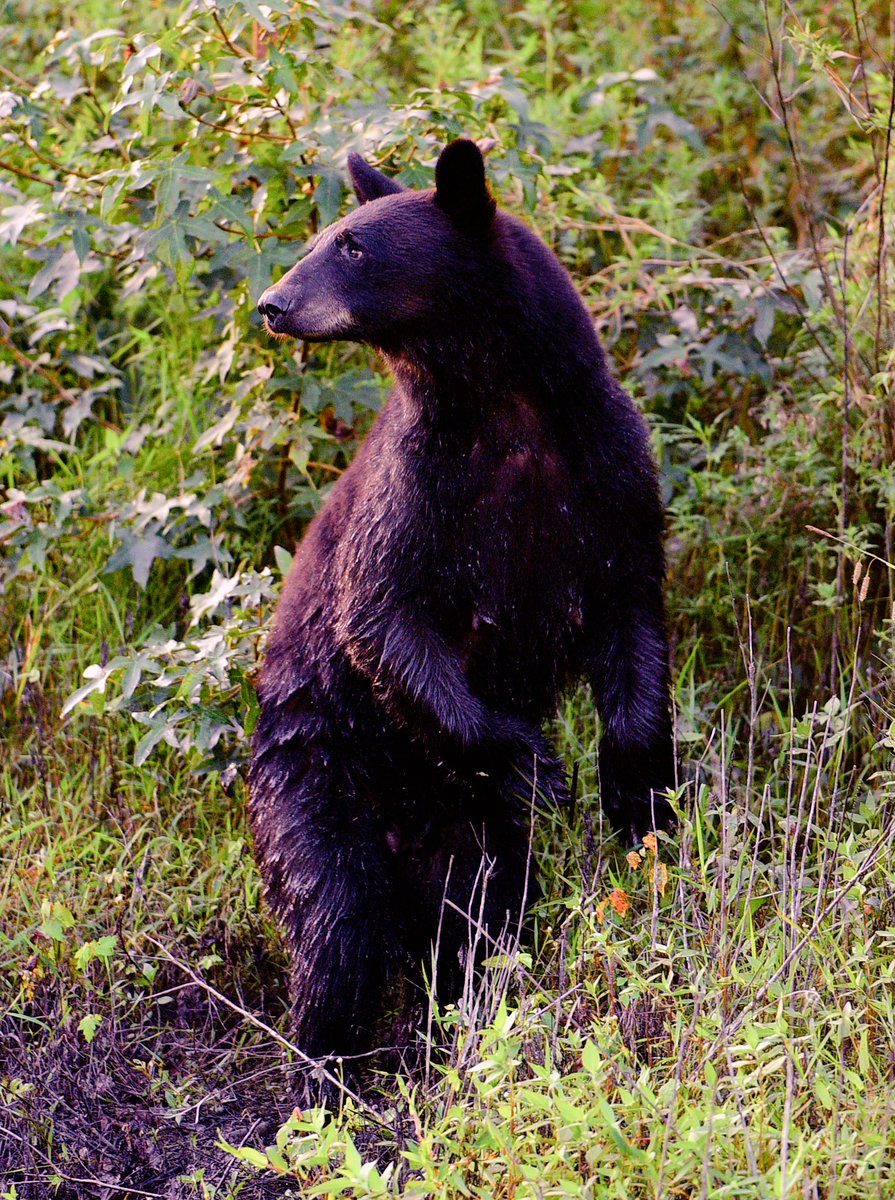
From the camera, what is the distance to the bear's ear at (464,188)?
373 cm

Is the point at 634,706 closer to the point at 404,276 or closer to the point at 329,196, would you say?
the point at 404,276

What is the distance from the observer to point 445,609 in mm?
4016

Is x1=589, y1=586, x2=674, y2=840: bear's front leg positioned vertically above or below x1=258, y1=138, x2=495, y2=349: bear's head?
below

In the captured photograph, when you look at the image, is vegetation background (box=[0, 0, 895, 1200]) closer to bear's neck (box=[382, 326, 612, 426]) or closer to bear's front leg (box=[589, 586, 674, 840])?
bear's front leg (box=[589, 586, 674, 840])

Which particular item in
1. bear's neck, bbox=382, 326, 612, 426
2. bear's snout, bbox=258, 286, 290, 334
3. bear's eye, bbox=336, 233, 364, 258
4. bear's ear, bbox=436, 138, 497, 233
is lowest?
bear's neck, bbox=382, 326, 612, 426

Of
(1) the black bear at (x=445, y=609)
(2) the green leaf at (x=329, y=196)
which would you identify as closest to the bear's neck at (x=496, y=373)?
(1) the black bear at (x=445, y=609)

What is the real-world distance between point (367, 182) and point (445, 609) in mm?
1196

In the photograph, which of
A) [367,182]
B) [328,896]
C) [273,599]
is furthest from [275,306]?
[328,896]

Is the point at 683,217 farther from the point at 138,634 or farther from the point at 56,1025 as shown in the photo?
the point at 56,1025

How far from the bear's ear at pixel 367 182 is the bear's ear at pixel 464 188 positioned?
32 cm

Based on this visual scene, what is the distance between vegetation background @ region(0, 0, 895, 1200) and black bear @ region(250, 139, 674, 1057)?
0.77ft

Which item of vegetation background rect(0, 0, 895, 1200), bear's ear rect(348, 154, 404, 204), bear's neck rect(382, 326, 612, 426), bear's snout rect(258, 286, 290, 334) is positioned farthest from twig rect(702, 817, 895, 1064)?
bear's ear rect(348, 154, 404, 204)

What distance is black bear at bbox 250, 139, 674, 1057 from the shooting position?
12.6ft

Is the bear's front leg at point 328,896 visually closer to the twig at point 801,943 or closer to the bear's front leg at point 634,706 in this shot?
the bear's front leg at point 634,706
